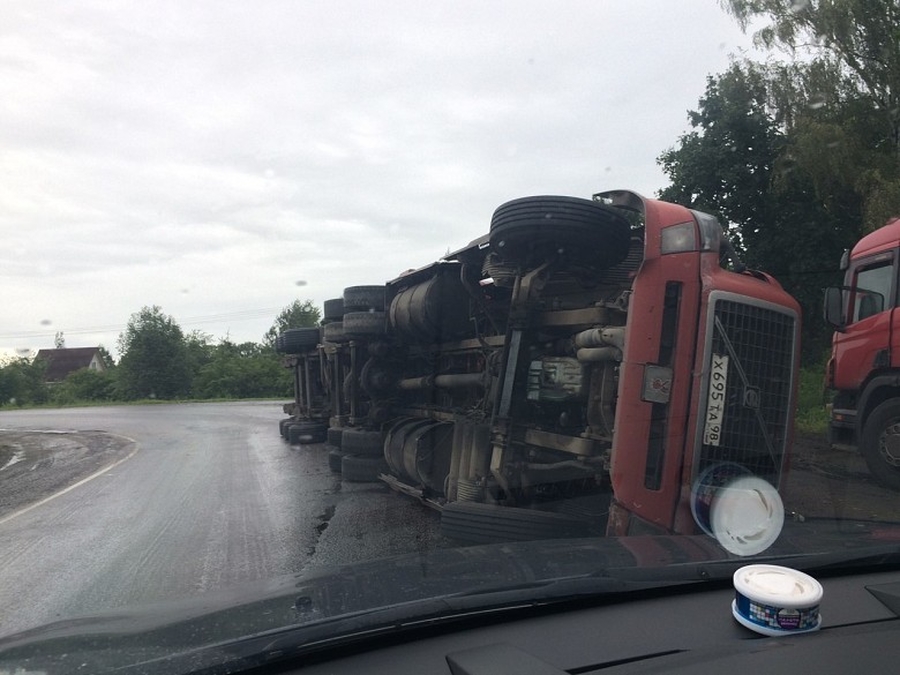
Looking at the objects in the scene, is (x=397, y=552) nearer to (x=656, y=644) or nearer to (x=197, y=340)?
(x=656, y=644)

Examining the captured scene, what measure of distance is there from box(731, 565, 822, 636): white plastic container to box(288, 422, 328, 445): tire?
42.0 ft

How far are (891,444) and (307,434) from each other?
9.99m

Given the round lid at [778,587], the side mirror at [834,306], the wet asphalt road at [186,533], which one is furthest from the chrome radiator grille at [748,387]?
the side mirror at [834,306]

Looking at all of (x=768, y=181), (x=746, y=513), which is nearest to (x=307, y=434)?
(x=746, y=513)

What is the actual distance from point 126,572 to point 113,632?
3.42m

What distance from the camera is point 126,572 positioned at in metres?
5.36

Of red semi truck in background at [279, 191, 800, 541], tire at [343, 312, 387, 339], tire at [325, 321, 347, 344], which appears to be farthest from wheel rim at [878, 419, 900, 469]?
tire at [325, 321, 347, 344]

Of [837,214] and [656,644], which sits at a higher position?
[837,214]

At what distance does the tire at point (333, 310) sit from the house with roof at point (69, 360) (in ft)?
226

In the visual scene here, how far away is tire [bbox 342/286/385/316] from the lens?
917 centimetres

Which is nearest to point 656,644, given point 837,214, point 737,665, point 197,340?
point 737,665

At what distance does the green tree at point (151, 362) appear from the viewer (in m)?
50.4

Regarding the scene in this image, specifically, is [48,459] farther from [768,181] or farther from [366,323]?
[768,181]

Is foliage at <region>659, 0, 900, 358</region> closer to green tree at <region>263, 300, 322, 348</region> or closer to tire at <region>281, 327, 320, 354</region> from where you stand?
tire at <region>281, 327, 320, 354</region>
